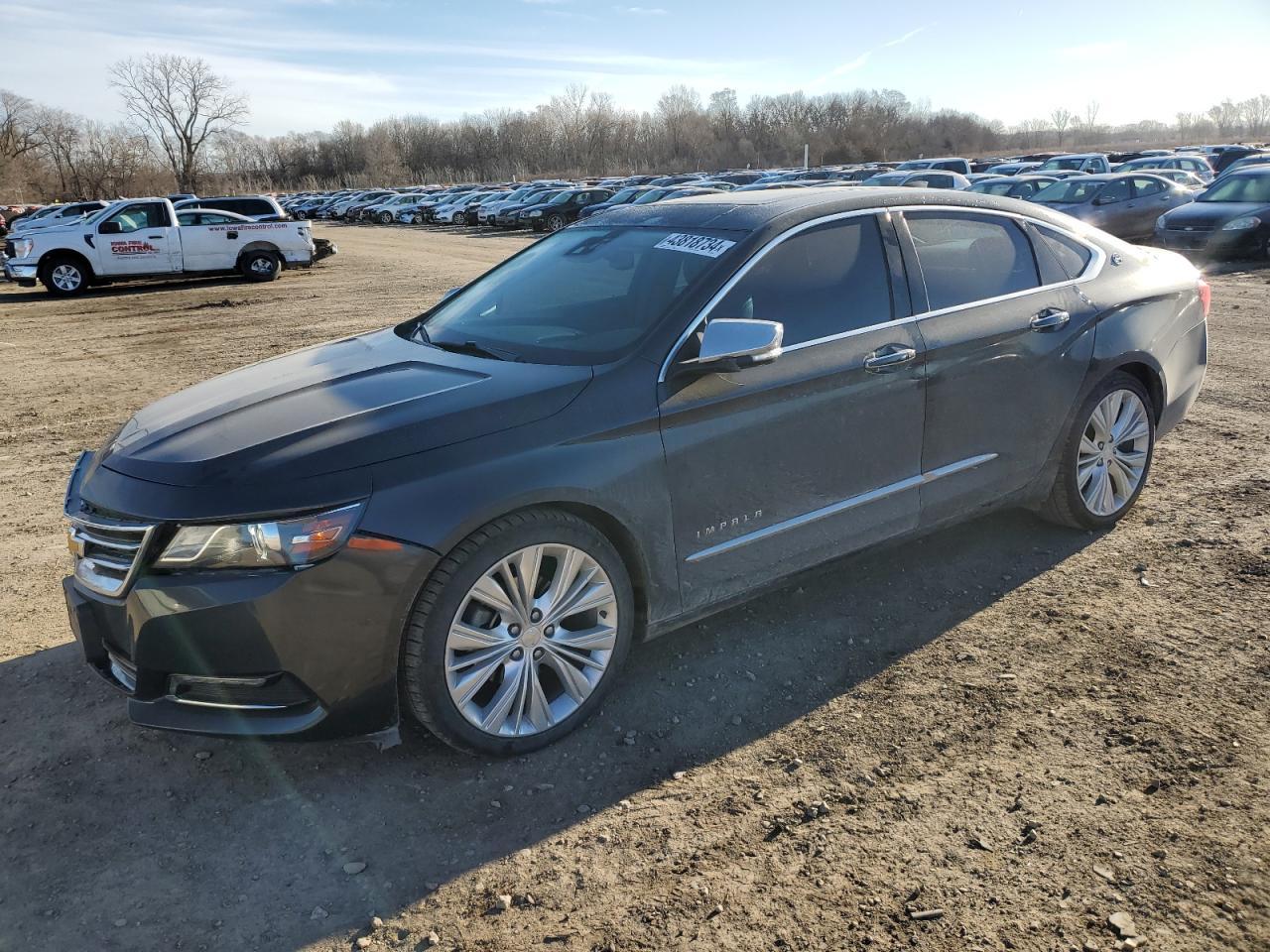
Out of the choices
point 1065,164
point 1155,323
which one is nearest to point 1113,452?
point 1155,323

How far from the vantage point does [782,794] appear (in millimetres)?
2928

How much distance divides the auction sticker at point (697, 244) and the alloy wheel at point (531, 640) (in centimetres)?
130

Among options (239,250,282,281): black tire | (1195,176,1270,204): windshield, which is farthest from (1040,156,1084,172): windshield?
(239,250,282,281): black tire

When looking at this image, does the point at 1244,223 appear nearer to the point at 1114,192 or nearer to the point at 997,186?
the point at 1114,192

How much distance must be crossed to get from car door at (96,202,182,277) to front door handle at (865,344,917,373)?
19291 mm

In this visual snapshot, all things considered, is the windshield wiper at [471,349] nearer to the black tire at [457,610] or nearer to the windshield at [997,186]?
the black tire at [457,610]

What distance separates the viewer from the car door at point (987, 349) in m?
3.96

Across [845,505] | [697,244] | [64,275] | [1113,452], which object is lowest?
[1113,452]

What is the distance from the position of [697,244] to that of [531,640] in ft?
5.50

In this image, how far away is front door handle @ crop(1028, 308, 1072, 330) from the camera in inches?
167

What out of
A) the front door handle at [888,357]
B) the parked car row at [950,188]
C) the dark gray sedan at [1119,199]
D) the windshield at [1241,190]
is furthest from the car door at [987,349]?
the windshield at [1241,190]

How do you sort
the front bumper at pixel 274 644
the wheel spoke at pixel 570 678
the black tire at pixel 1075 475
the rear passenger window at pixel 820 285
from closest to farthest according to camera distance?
the front bumper at pixel 274 644, the wheel spoke at pixel 570 678, the rear passenger window at pixel 820 285, the black tire at pixel 1075 475

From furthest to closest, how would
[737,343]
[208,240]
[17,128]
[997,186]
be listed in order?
[17,128], [997,186], [208,240], [737,343]

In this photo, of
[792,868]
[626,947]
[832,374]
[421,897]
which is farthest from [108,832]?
[832,374]
